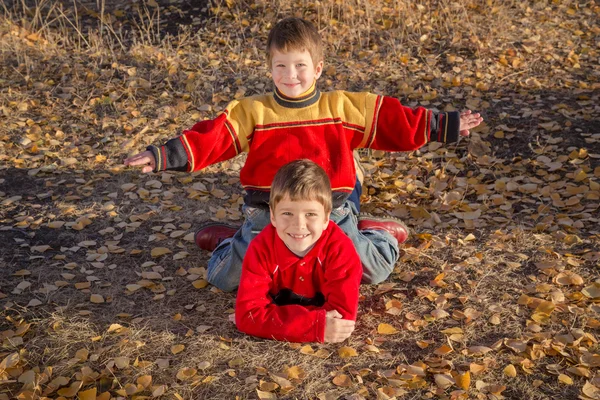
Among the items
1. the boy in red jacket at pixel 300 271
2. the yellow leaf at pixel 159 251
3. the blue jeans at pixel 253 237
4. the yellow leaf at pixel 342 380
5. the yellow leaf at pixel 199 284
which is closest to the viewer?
the yellow leaf at pixel 342 380

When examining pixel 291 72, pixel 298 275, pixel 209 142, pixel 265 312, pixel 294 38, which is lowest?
pixel 265 312

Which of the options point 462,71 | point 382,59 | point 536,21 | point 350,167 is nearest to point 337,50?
point 382,59

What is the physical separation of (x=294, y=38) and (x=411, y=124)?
0.83 m

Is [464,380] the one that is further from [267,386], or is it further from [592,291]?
[592,291]

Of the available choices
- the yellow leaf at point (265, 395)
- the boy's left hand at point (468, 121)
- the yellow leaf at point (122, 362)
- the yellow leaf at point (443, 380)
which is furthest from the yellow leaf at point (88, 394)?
the boy's left hand at point (468, 121)

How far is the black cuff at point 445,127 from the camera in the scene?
3836 millimetres

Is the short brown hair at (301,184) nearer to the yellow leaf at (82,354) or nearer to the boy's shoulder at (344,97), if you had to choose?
the boy's shoulder at (344,97)

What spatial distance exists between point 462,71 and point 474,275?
3.32m

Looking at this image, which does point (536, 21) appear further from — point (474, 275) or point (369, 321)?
point (369, 321)

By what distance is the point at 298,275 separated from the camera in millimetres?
3541

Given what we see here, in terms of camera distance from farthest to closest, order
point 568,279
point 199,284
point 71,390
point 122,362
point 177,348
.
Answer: point 199,284
point 568,279
point 177,348
point 122,362
point 71,390

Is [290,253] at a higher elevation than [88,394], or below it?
higher

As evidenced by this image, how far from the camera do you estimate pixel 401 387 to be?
10.5 ft

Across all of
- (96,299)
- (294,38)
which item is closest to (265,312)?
(96,299)
